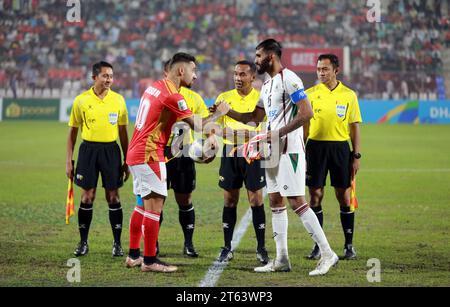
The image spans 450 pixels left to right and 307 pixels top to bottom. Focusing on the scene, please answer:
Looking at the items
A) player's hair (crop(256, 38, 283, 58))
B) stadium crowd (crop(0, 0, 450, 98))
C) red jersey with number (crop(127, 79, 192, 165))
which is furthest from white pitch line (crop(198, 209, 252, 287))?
stadium crowd (crop(0, 0, 450, 98))

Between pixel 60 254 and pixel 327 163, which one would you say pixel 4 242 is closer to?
pixel 60 254

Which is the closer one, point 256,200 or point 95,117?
point 256,200

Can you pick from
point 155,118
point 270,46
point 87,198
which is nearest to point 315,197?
point 270,46

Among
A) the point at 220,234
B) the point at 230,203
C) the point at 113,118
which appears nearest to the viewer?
the point at 230,203

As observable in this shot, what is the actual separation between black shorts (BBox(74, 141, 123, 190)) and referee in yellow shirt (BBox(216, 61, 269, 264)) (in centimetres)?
127

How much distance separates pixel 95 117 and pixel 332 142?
9.32 feet

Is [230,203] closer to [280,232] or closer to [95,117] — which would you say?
[280,232]

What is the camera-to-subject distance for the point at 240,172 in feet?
29.6

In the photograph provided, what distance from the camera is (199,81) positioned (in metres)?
34.0

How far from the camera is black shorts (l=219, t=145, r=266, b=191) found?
889 centimetres

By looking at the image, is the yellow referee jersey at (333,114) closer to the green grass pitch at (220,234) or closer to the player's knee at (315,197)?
the player's knee at (315,197)

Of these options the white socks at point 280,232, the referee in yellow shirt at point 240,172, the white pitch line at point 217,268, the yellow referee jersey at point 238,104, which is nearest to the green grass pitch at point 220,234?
the white pitch line at point 217,268
